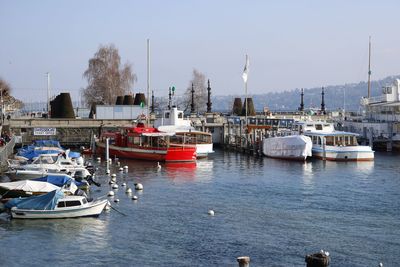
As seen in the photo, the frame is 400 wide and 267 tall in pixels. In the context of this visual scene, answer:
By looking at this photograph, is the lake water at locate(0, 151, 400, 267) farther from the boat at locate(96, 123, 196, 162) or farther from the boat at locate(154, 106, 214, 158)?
the boat at locate(154, 106, 214, 158)

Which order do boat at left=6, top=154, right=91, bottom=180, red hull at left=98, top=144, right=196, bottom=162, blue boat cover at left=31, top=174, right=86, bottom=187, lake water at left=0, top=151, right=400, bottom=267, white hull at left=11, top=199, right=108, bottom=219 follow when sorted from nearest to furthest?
1. lake water at left=0, top=151, right=400, bottom=267
2. white hull at left=11, top=199, right=108, bottom=219
3. blue boat cover at left=31, top=174, right=86, bottom=187
4. boat at left=6, top=154, right=91, bottom=180
5. red hull at left=98, top=144, right=196, bottom=162

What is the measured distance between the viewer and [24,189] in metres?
43.7

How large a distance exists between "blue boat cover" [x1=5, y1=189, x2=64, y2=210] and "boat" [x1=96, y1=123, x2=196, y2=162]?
32.7 m

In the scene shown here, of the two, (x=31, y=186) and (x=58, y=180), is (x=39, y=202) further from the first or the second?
(x=58, y=180)

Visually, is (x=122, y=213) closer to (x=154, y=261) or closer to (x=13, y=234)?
(x=13, y=234)

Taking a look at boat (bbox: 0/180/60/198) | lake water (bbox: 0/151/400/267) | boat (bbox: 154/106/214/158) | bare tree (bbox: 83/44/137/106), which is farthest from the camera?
bare tree (bbox: 83/44/137/106)

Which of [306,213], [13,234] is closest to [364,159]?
[306,213]

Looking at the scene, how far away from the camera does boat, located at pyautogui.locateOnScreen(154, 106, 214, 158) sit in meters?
78.2

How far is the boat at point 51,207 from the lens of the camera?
40.2 meters

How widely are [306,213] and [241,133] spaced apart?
5025cm

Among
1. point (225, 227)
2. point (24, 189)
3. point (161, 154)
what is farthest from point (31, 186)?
point (161, 154)

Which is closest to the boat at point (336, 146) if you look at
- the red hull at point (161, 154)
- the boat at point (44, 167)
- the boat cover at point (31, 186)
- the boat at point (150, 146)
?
the boat at point (150, 146)

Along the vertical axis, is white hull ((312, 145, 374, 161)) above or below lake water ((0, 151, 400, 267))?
above

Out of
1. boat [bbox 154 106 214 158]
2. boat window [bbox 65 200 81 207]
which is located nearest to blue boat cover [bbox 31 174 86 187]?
boat window [bbox 65 200 81 207]
